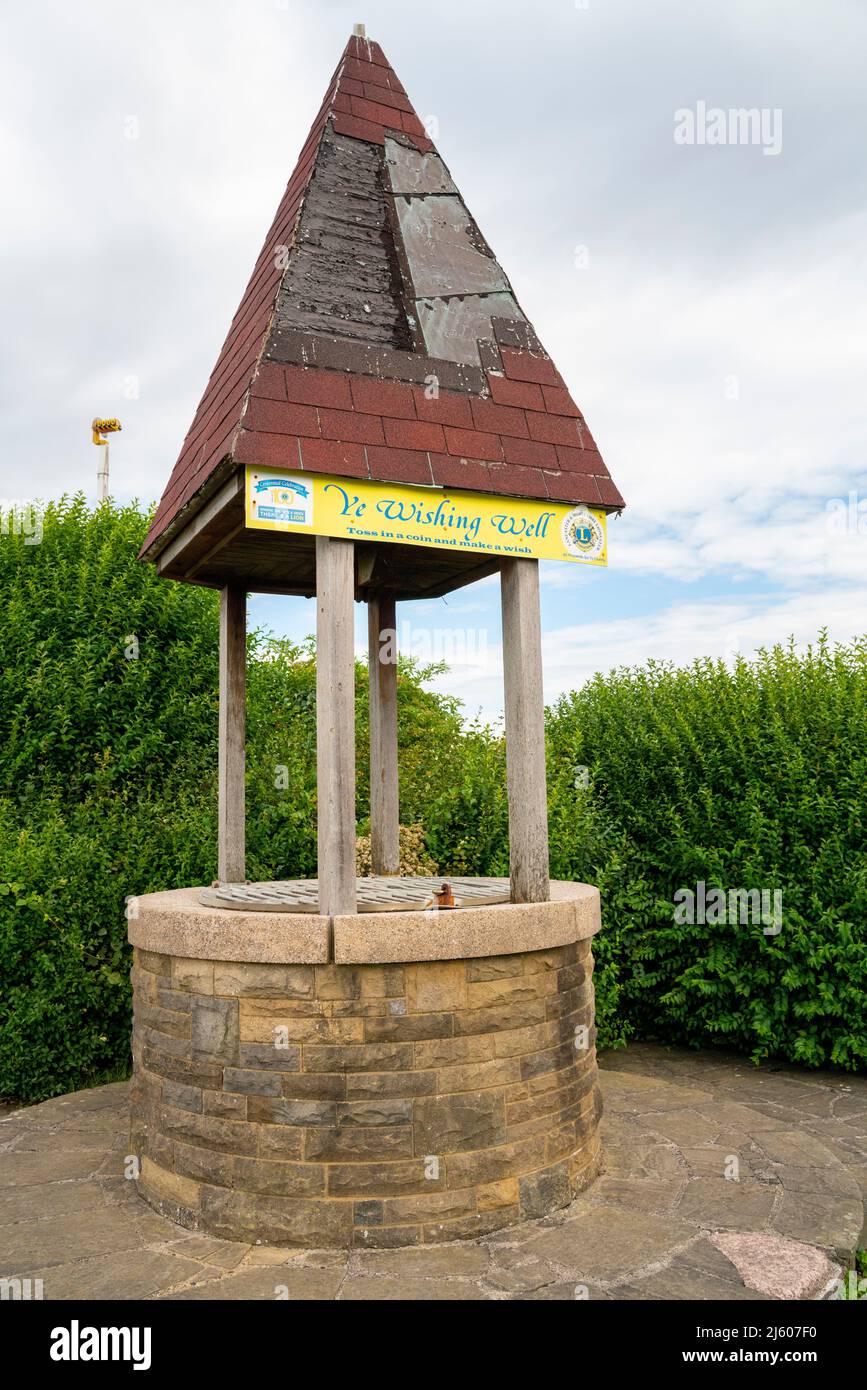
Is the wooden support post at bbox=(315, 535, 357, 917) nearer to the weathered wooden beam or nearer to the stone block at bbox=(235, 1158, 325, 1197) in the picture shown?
the weathered wooden beam

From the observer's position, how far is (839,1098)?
22.5 ft

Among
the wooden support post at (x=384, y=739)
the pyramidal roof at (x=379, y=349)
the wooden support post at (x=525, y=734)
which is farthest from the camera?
the wooden support post at (x=384, y=739)

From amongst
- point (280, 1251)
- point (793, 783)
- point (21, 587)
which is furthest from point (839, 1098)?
point (21, 587)

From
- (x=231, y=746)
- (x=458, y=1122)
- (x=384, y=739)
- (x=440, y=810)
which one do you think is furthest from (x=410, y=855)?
(x=458, y=1122)

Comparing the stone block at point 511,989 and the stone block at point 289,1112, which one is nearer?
the stone block at point 289,1112

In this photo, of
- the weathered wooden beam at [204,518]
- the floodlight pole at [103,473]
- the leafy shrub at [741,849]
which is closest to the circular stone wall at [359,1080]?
the weathered wooden beam at [204,518]

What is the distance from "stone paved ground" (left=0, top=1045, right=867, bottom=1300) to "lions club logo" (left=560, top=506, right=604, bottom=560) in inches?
121

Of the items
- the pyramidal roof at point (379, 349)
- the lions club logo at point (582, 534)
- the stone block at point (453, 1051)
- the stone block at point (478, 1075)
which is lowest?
the stone block at point (478, 1075)

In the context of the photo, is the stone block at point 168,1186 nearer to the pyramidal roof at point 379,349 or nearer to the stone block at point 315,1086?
the stone block at point 315,1086

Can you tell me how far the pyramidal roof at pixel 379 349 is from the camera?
15.3ft

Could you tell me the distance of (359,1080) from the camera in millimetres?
4230

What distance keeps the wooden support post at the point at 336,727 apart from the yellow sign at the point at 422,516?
0.15 metres

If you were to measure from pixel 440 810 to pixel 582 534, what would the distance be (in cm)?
373

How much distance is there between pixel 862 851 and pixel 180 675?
5666 mm
